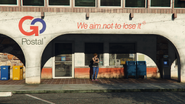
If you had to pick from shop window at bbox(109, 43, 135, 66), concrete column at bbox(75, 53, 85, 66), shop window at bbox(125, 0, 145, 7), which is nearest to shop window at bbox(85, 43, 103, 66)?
concrete column at bbox(75, 53, 85, 66)

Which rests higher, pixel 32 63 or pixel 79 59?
pixel 79 59

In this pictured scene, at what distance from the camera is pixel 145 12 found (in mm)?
10719

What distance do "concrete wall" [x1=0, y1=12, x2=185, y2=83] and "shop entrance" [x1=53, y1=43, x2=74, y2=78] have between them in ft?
5.95

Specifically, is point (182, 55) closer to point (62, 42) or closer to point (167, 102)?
point (167, 102)

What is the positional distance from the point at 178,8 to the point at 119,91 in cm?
631

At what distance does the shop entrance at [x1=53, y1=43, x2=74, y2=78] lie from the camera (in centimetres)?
1206

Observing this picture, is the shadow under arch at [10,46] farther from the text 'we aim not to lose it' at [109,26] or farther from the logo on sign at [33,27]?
the text 'we aim not to lose it' at [109,26]

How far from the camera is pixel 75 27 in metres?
10.5

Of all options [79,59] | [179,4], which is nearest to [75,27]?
[79,59]

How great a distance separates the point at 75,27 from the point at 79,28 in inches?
9.3

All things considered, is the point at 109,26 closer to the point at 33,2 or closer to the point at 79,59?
the point at 79,59

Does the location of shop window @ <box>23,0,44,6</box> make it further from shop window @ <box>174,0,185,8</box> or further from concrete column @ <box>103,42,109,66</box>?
shop window @ <box>174,0,185,8</box>

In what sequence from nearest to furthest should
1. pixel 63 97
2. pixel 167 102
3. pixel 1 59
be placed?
pixel 167 102 → pixel 63 97 → pixel 1 59

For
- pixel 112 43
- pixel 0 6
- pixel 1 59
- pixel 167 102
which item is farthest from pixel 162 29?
pixel 1 59
